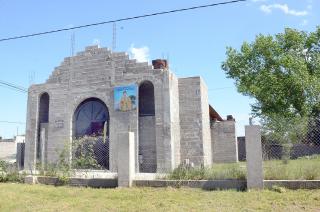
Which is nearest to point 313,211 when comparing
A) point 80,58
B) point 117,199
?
point 117,199

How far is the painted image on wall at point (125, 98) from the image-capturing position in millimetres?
18641

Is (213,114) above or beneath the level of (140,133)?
above

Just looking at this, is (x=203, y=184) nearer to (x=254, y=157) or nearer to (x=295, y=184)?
(x=254, y=157)

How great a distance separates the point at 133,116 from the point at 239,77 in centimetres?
1703

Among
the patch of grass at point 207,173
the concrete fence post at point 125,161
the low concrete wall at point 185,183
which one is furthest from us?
the concrete fence post at point 125,161

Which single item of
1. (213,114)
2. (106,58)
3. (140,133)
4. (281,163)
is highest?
(106,58)

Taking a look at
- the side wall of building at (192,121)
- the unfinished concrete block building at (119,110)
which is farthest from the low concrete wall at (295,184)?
the side wall of building at (192,121)

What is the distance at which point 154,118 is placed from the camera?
18.5 meters

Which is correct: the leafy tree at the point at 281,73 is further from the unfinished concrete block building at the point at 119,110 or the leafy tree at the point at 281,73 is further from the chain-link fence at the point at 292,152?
the chain-link fence at the point at 292,152

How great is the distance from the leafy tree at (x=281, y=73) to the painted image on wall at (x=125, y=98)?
13413 millimetres

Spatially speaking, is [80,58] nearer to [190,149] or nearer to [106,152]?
[106,152]

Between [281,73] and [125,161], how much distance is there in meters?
22.5

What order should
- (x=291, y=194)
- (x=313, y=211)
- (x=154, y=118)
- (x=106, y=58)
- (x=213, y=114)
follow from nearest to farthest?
1. (x=313, y=211)
2. (x=291, y=194)
3. (x=154, y=118)
4. (x=106, y=58)
5. (x=213, y=114)

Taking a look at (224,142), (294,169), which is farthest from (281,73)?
(294,169)
